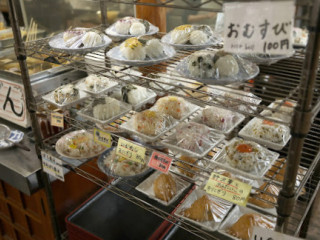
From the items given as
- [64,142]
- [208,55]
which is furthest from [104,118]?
[208,55]

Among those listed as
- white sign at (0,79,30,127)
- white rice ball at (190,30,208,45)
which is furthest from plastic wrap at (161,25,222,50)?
white sign at (0,79,30,127)

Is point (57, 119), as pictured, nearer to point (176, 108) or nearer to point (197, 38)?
point (176, 108)

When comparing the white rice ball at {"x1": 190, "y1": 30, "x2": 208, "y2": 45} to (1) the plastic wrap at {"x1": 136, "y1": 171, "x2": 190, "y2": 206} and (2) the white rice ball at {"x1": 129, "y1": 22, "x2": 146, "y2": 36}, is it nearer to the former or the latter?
(2) the white rice ball at {"x1": 129, "y1": 22, "x2": 146, "y2": 36}

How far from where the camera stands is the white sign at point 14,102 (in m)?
2.08

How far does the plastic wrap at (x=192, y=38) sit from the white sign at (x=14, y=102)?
3.53ft

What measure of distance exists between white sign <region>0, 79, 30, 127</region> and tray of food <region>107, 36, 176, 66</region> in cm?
90

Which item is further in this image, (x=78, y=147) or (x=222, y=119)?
(x=78, y=147)

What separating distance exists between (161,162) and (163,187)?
0.22 metres

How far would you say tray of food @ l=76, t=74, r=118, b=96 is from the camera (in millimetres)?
1811

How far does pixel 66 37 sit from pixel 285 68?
111cm

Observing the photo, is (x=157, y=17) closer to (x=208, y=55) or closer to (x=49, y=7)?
(x=208, y=55)

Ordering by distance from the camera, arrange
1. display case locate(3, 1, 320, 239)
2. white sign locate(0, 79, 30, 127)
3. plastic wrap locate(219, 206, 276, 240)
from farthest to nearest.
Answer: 1. white sign locate(0, 79, 30, 127)
2. plastic wrap locate(219, 206, 276, 240)
3. display case locate(3, 1, 320, 239)

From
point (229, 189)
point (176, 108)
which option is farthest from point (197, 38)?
point (229, 189)

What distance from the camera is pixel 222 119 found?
152cm
